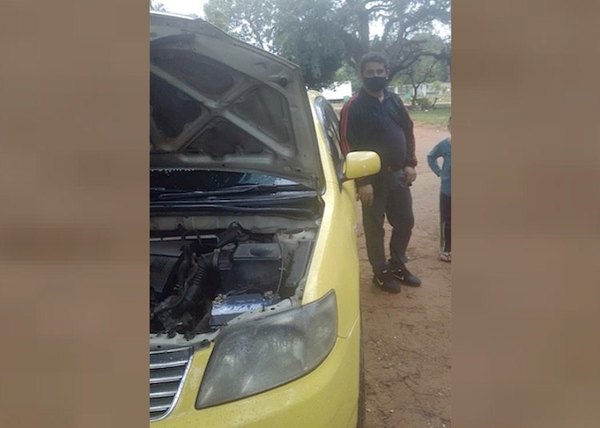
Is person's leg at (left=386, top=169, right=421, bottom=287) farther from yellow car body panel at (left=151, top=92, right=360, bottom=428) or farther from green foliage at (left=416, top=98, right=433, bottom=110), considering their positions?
green foliage at (left=416, top=98, right=433, bottom=110)

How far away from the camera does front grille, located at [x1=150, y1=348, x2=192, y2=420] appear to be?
0.95 metres

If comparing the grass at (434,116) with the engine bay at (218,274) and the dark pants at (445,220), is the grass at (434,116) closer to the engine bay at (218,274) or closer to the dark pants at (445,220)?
the dark pants at (445,220)

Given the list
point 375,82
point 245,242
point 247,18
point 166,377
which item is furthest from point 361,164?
point 166,377

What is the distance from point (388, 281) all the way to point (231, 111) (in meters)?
0.69

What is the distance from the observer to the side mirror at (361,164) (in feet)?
4.68

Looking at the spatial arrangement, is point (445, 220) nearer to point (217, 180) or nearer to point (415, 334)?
point (415, 334)

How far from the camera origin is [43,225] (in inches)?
30.1

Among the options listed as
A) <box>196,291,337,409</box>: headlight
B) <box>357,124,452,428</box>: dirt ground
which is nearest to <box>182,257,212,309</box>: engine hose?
<box>196,291,337,409</box>: headlight

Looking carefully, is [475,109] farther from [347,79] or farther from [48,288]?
[48,288]

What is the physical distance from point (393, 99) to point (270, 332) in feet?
2.16

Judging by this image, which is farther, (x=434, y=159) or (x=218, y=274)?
(x=218, y=274)

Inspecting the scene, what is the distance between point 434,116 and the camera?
96 cm

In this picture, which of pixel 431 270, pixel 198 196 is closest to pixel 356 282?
pixel 431 270

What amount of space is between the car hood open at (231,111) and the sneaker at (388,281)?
0.34 metres
